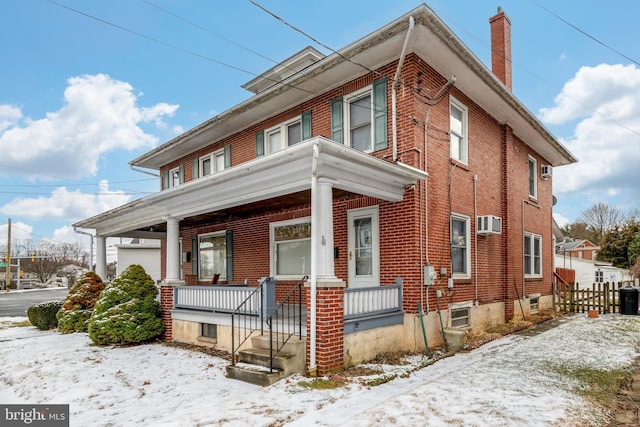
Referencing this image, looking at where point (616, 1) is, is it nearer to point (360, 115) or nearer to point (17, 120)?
point (360, 115)

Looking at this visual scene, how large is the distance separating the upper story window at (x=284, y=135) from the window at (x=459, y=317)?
5.45 meters

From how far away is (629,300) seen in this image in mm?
14000

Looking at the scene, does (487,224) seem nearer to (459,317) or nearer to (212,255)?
(459,317)

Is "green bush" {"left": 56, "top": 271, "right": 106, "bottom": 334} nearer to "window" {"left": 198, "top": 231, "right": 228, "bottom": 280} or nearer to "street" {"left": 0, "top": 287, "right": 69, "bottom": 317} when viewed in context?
"window" {"left": 198, "top": 231, "right": 228, "bottom": 280}

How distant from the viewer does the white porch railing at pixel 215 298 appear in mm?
8336

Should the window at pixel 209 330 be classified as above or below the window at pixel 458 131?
below

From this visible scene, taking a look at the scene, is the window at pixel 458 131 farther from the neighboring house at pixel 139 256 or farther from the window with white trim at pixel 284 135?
the neighboring house at pixel 139 256

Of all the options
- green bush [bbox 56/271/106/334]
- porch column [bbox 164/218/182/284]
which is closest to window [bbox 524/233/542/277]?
porch column [bbox 164/218/182/284]

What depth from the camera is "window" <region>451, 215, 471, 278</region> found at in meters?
9.87

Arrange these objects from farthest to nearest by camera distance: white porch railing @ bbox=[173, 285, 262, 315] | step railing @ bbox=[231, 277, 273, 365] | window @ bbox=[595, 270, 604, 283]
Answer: window @ bbox=[595, 270, 604, 283], white porch railing @ bbox=[173, 285, 262, 315], step railing @ bbox=[231, 277, 273, 365]

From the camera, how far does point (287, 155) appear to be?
22.4ft

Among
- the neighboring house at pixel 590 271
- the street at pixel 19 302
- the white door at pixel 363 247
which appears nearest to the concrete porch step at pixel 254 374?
the white door at pixel 363 247

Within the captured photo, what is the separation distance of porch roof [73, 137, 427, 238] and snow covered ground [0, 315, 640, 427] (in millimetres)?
3139

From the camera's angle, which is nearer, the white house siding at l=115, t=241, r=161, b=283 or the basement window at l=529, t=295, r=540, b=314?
the basement window at l=529, t=295, r=540, b=314
